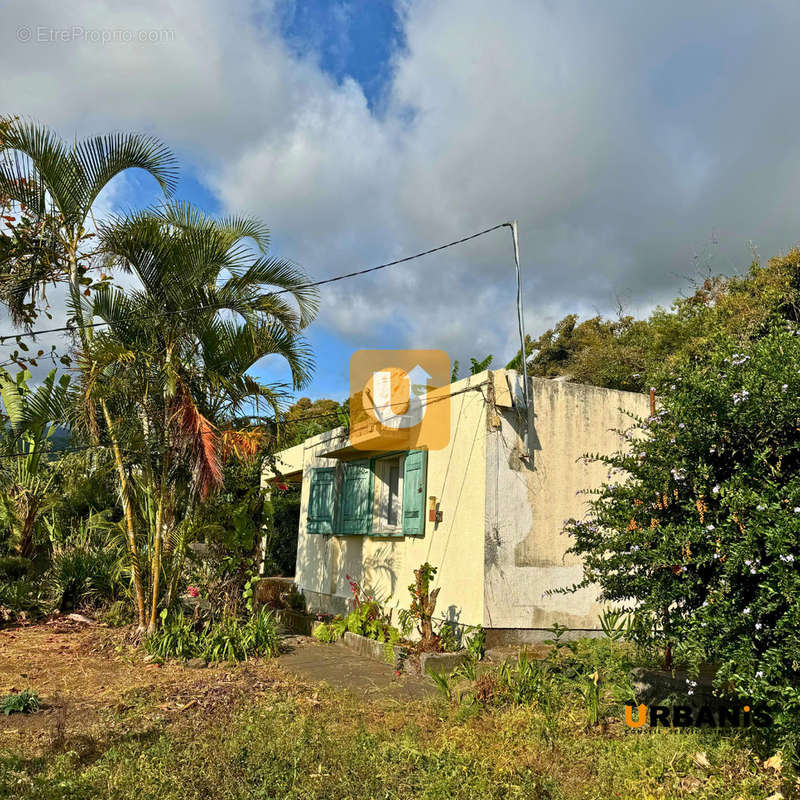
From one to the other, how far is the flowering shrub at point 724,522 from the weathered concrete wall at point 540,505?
8.55 feet

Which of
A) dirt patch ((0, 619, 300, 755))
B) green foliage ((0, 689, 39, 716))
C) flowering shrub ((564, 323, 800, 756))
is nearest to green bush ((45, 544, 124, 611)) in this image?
dirt patch ((0, 619, 300, 755))

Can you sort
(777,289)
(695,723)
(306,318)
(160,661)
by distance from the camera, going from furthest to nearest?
(777,289) → (306,318) → (160,661) → (695,723)

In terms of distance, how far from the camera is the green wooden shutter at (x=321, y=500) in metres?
11.4

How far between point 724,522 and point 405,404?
5366 mm

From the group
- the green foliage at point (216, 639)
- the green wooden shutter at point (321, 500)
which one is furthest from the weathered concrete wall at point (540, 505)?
the green wooden shutter at point (321, 500)

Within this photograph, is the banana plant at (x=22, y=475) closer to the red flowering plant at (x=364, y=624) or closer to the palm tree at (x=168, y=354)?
the palm tree at (x=168, y=354)

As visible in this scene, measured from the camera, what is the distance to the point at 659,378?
5.01m

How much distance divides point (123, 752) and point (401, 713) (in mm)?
2265

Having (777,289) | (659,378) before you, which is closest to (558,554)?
(659,378)

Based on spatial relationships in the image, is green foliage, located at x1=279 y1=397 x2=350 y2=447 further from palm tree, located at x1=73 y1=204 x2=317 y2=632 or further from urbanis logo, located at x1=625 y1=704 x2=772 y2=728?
urbanis logo, located at x1=625 y1=704 x2=772 y2=728

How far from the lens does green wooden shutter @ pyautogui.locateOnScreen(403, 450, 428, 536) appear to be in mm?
8688

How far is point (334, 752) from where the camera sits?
453 centimetres

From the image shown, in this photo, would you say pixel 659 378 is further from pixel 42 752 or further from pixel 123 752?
pixel 42 752

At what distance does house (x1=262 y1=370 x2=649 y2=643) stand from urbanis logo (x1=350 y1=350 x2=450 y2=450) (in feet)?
0.71
